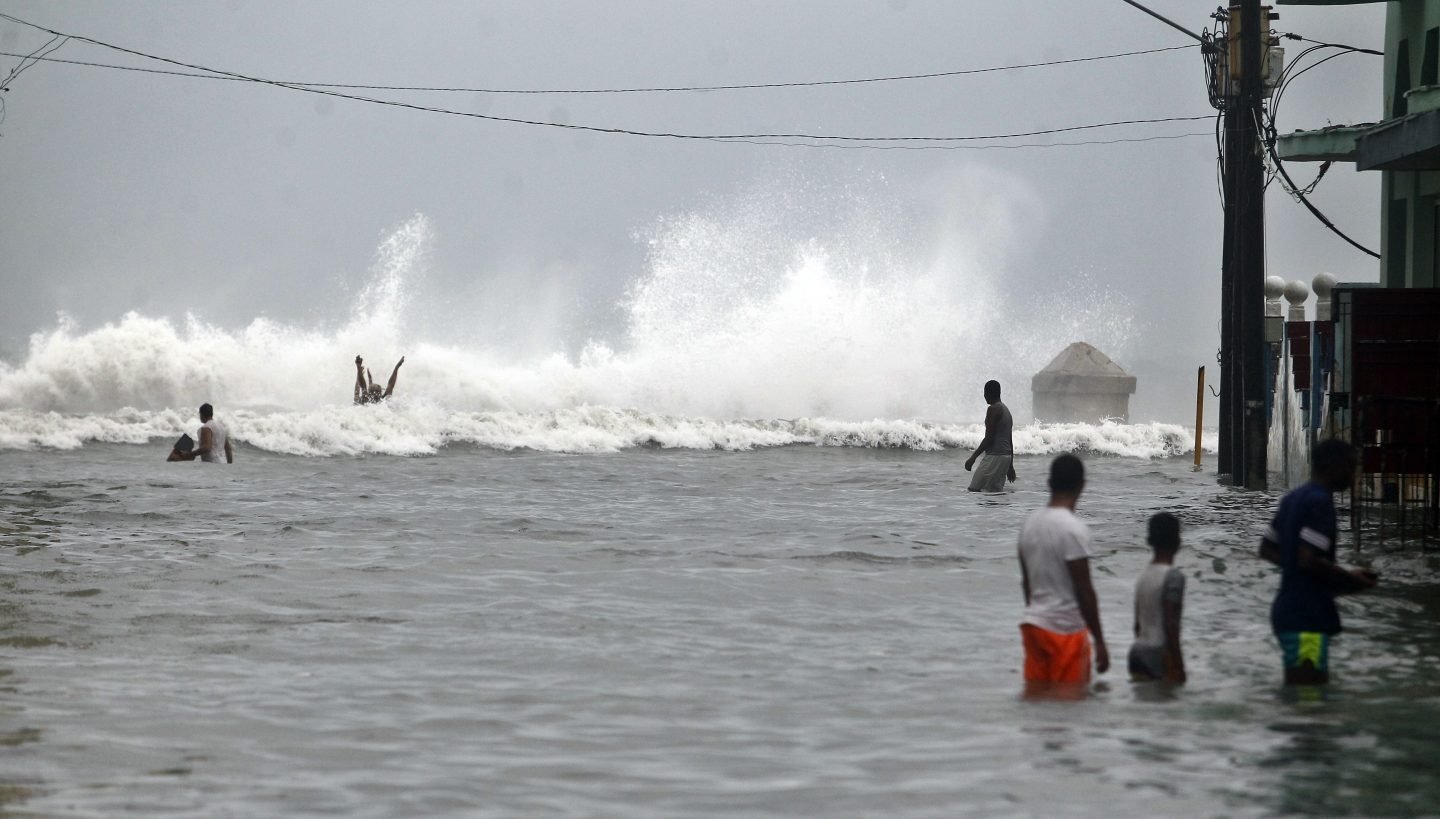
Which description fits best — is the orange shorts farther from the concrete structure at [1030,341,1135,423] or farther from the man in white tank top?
the concrete structure at [1030,341,1135,423]

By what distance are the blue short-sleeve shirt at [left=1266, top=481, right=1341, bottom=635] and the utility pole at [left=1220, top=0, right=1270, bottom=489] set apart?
14.2 metres

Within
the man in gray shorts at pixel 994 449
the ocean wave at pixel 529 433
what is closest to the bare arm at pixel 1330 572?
the man in gray shorts at pixel 994 449

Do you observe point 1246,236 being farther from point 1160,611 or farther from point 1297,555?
point 1297,555

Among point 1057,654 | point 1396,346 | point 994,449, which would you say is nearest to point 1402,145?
point 1396,346

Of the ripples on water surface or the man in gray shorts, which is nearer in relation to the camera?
the ripples on water surface

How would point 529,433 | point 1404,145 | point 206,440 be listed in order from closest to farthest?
point 1404,145 → point 206,440 → point 529,433

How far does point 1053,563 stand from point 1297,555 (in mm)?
1112

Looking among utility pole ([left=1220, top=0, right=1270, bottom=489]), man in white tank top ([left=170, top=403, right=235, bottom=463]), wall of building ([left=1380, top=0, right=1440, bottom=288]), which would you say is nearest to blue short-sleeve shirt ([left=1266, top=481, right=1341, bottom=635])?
utility pole ([left=1220, top=0, right=1270, bottom=489])

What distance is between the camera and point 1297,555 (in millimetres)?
7594

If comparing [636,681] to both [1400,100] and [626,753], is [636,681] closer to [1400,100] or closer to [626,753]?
[626,753]

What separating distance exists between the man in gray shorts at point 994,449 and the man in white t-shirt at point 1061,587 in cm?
1166

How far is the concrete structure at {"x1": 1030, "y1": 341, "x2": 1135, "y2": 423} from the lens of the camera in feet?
165

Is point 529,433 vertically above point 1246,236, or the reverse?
point 1246,236

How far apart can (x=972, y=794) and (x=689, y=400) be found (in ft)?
153
